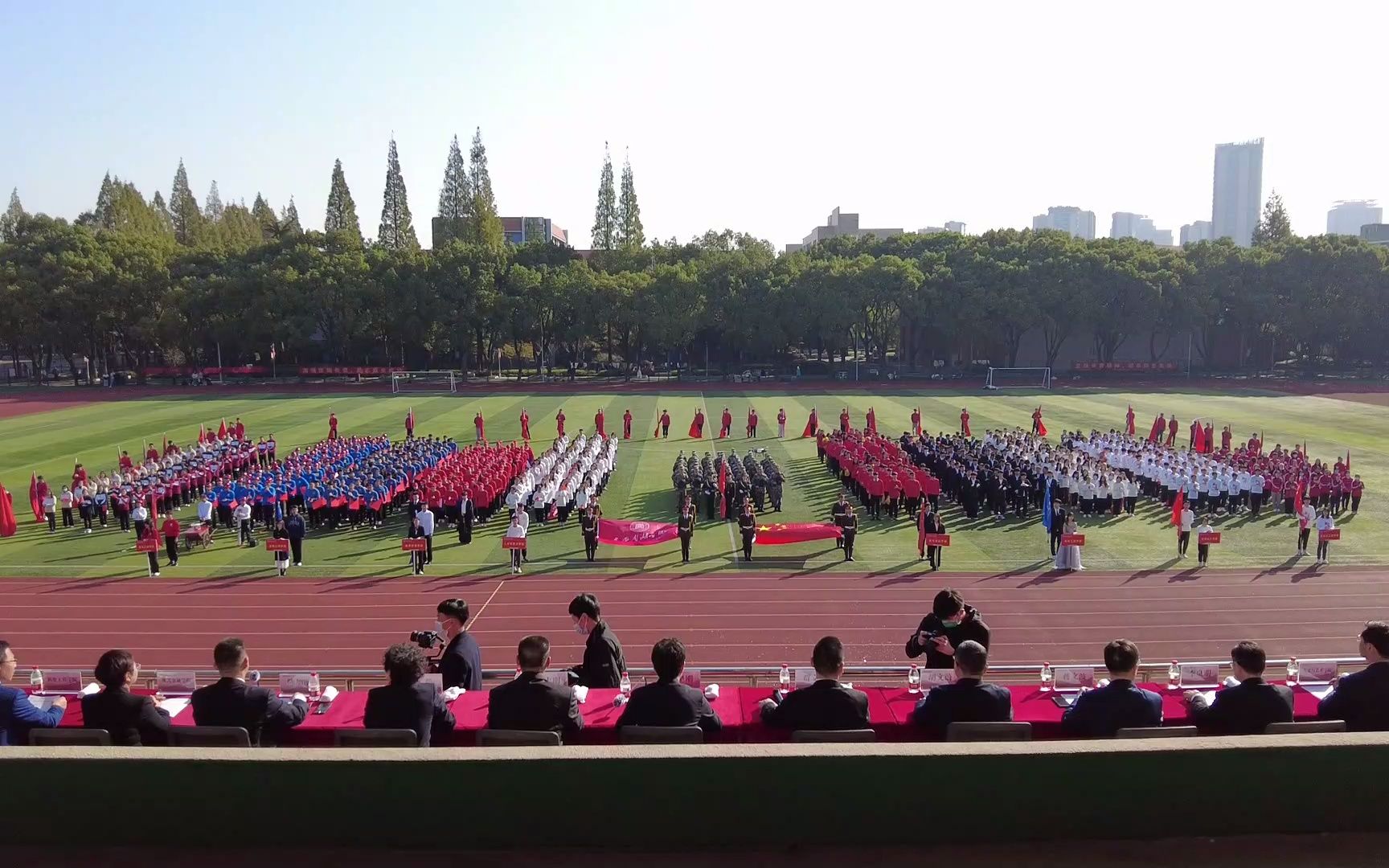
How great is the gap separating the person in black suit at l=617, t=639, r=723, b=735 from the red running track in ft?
26.8

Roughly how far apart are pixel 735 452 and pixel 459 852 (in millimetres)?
29393

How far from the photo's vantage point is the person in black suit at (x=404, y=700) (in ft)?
17.8

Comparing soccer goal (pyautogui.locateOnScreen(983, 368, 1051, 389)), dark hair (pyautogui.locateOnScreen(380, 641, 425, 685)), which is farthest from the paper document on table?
soccer goal (pyautogui.locateOnScreen(983, 368, 1051, 389))

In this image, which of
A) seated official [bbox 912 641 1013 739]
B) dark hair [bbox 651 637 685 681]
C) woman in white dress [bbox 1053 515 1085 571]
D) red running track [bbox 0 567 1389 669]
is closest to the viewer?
seated official [bbox 912 641 1013 739]

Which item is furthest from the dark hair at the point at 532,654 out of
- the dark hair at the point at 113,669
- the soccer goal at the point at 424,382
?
the soccer goal at the point at 424,382

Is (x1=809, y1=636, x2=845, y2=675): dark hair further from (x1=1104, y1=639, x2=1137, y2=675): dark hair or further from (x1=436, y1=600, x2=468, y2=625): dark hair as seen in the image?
(x1=436, y1=600, x2=468, y2=625): dark hair

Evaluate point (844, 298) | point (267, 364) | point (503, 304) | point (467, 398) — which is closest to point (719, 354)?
point (844, 298)

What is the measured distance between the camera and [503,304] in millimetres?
66188

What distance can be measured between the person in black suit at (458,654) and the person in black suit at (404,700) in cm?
128

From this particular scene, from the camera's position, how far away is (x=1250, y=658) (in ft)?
18.4

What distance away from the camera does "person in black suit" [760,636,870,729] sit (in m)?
5.43

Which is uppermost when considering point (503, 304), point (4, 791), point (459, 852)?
point (503, 304)

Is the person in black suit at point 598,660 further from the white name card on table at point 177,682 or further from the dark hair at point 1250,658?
the dark hair at point 1250,658

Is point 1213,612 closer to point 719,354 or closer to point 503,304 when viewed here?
point 503,304
